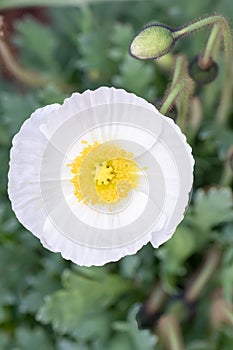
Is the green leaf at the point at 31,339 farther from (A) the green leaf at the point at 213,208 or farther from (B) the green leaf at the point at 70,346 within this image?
(A) the green leaf at the point at 213,208

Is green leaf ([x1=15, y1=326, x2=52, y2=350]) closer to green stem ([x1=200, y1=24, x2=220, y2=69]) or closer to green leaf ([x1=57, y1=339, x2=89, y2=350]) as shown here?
green leaf ([x1=57, y1=339, x2=89, y2=350])

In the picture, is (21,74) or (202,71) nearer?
(202,71)

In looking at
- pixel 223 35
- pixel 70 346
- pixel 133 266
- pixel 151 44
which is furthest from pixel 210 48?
pixel 70 346

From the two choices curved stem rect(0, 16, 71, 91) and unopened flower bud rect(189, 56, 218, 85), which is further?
curved stem rect(0, 16, 71, 91)

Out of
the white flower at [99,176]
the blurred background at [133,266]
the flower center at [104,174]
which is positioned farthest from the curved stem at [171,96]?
the blurred background at [133,266]

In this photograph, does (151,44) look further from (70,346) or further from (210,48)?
(70,346)

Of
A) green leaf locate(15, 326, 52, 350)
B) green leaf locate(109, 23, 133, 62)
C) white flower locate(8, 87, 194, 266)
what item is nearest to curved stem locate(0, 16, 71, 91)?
green leaf locate(109, 23, 133, 62)

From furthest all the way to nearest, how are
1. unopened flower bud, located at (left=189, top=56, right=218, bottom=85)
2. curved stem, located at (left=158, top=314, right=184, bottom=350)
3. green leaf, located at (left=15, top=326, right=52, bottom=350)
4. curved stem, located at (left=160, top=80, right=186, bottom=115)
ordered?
green leaf, located at (left=15, top=326, right=52, bottom=350)
curved stem, located at (left=158, top=314, right=184, bottom=350)
unopened flower bud, located at (left=189, top=56, right=218, bottom=85)
curved stem, located at (left=160, top=80, right=186, bottom=115)
